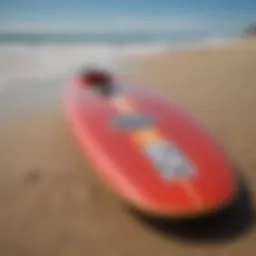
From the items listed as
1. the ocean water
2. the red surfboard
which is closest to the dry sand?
the red surfboard

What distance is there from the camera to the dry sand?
85.2 inches

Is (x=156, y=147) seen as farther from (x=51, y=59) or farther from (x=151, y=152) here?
(x=51, y=59)

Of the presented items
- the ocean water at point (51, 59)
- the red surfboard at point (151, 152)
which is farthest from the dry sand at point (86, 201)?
the ocean water at point (51, 59)

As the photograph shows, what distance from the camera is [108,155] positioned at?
2445 millimetres

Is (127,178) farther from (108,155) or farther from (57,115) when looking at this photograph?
(57,115)

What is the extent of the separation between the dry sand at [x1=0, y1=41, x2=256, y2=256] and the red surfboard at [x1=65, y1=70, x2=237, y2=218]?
124mm

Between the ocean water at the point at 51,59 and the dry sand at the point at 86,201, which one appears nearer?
the dry sand at the point at 86,201

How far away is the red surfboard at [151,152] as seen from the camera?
2.16m

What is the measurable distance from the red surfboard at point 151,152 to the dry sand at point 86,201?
0.12 m

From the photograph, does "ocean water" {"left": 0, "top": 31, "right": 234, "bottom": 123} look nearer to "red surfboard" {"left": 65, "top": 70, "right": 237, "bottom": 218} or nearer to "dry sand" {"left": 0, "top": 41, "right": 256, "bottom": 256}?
"dry sand" {"left": 0, "top": 41, "right": 256, "bottom": 256}

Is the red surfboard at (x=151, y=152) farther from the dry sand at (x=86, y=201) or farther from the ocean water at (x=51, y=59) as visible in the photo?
the ocean water at (x=51, y=59)

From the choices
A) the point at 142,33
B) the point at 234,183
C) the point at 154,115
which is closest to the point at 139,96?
the point at 154,115

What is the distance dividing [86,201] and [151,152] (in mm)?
347

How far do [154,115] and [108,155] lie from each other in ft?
1.53
